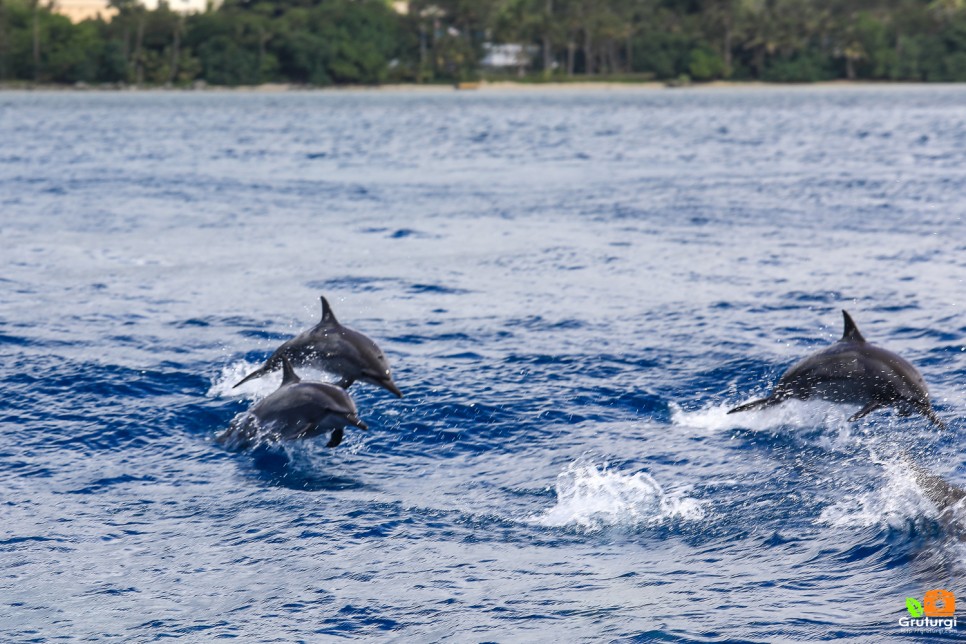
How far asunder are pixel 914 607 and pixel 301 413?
16.5ft

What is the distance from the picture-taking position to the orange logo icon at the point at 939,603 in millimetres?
7203

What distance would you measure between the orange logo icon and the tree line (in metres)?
150

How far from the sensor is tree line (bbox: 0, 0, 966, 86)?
149500 mm

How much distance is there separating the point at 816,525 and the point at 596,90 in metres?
161

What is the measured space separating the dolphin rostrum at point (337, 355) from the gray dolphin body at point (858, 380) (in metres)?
3.24

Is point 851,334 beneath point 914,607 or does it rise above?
above

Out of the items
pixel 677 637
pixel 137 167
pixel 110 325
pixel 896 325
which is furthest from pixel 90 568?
pixel 137 167

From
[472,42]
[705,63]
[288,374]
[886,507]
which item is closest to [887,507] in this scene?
[886,507]

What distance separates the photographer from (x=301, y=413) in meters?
10.3

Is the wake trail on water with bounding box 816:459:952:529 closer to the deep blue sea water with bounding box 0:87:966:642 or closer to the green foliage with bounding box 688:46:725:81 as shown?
the deep blue sea water with bounding box 0:87:966:642

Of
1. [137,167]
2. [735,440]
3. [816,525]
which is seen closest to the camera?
[816,525]

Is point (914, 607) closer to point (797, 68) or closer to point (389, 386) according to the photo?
point (389, 386)

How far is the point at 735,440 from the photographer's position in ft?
36.2

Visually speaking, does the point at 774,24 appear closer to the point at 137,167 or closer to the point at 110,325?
the point at 137,167
